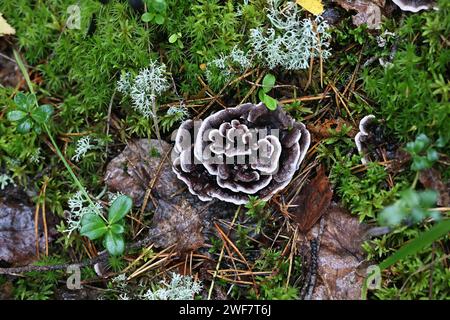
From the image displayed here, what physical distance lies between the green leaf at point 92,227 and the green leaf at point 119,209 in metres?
0.08

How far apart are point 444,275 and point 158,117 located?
8.20ft

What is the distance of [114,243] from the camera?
362cm

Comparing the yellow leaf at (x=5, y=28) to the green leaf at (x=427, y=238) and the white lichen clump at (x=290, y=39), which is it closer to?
the white lichen clump at (x=290, y=39)

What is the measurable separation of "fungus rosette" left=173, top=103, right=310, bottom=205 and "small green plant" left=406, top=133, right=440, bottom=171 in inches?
31.5

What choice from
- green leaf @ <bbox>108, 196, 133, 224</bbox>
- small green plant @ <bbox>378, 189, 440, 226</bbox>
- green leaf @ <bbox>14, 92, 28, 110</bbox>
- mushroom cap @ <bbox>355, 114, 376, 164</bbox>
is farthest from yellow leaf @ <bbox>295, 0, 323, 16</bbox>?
green leaf @ <bbox>14, 92, 28, 110</bbox>

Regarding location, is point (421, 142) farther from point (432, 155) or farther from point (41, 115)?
point (41, 115)

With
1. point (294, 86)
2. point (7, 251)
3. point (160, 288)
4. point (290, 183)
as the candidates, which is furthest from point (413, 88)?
point (7, 251)

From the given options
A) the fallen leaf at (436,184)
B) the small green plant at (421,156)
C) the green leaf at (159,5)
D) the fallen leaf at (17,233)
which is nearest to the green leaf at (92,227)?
the fallen leaf at (17,233)

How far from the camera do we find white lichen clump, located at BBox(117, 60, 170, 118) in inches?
155

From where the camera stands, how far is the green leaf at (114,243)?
362cm

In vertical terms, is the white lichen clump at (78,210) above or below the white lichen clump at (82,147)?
below

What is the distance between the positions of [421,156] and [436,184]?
13.3 inches

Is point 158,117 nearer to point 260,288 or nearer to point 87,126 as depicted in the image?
point 87,126

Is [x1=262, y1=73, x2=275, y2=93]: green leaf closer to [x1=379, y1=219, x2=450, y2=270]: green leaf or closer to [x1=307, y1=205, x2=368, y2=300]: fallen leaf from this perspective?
[x1=307, y1=205, x2=368, y2=300]: fallen leaf
